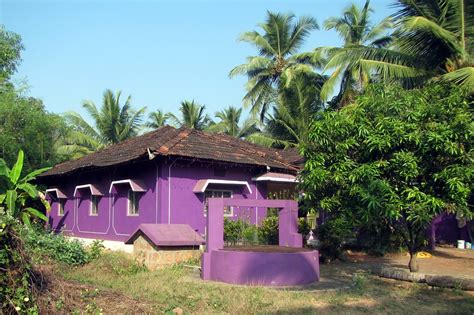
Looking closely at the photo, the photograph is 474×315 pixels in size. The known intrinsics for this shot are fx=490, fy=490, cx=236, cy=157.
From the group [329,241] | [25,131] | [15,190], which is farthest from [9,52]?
[329,241]

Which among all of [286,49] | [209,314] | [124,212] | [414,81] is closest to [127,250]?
[124,212]

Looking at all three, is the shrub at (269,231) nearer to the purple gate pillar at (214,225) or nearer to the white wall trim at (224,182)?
the white wall trim at (224,182)

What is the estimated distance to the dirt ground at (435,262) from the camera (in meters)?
13.2

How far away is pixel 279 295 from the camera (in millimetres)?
9156

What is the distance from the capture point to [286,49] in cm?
3158

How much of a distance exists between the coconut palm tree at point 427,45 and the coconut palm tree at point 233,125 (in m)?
19.4

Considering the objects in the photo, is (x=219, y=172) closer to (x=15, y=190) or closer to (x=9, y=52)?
(x=15, y=190)

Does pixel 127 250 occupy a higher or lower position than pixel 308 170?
lower

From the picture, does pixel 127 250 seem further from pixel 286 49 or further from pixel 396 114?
pixel 286 49

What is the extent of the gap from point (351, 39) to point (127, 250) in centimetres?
1985

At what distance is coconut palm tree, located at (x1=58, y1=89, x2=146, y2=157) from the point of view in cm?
3338

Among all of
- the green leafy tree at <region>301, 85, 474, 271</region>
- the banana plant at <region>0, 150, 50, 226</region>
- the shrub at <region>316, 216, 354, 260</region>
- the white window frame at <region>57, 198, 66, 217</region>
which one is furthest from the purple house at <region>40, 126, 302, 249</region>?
the green leafy tree at <region>301, 85, 474, 271</region>

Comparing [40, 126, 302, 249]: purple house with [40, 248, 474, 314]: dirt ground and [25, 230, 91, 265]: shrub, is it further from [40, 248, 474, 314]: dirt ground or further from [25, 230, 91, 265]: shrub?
[40, 248, 474, 314]: dirt ground

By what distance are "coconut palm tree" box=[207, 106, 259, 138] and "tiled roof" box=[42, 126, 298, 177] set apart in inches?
583
